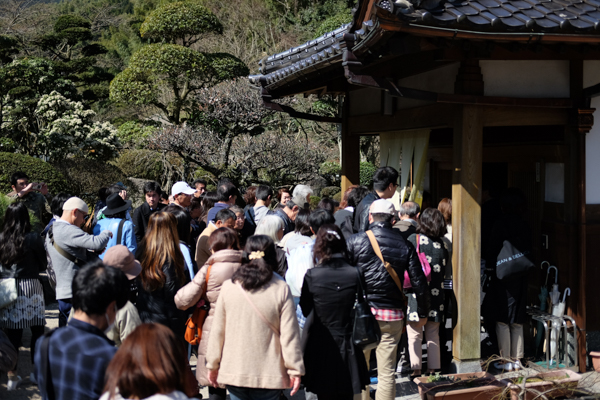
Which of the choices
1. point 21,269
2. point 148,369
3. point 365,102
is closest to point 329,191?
point 365,102

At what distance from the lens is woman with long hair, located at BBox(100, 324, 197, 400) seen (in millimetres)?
2127

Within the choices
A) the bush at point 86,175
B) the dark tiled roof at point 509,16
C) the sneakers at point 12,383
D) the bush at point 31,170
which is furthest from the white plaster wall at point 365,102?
the bush at point 86,175

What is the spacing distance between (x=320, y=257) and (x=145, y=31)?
64.1 ft

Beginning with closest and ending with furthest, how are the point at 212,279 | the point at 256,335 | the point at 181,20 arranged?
the point at 256,335, the point at 212,279, the point at 181,20

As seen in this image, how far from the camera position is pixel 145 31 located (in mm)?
21188

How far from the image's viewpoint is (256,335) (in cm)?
345

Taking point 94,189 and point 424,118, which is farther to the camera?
point 94,189

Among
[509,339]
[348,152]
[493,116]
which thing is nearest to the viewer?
[493,116]

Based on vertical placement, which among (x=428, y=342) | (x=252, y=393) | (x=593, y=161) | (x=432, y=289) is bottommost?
(x=428, y=342)

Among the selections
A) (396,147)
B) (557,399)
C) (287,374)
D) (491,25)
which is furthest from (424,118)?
(287,374)

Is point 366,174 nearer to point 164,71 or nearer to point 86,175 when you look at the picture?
point 164,71

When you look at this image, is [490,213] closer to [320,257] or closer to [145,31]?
[320,257]

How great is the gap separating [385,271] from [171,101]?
18054 mm

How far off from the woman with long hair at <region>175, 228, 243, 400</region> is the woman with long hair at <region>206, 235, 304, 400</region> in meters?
0.48
